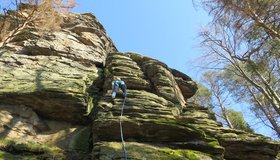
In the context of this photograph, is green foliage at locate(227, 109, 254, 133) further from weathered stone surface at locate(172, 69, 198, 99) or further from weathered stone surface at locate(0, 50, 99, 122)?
weathered stone surface at locate(0, 50, 99, 122)

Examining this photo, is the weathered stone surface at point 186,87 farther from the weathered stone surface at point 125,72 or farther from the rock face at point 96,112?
the weathered stone surface at point 125,72

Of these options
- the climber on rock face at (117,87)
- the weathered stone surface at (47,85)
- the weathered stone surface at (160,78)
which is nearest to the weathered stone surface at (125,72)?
→ the weathered stone surface at (160,78)

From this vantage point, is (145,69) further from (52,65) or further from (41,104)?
(41,104)

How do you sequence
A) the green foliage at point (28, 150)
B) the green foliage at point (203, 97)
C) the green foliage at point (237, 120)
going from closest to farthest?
the green foliage at point (28, 150)
the green foliage at point (237, 120)
the green foliage at point (203, 97)

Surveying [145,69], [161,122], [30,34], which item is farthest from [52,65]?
[161,122]

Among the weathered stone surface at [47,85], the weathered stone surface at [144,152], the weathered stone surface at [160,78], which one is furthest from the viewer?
the weathered stone surface at [160,78]

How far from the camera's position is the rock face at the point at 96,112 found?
8.79 meters

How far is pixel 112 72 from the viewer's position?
548 inches

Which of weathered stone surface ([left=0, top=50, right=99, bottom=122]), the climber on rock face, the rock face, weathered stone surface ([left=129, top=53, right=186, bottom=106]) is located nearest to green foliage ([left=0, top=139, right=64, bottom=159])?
the rock face

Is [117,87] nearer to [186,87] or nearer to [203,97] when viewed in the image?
[186,87]

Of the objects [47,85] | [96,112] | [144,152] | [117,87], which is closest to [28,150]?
[96,112]

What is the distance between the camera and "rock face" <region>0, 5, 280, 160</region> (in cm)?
879

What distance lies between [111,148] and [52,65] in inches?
281

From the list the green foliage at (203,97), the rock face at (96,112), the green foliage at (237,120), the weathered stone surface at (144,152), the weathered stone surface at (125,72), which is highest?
the green foliage at (203,97)
